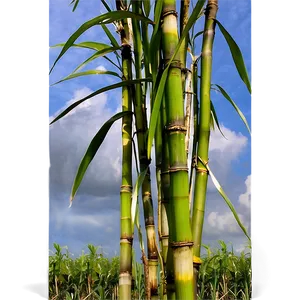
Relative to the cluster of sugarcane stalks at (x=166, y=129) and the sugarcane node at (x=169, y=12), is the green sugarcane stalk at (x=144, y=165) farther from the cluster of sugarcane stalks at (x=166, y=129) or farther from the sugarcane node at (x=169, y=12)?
the sugarcane node at (x=169, y=12)

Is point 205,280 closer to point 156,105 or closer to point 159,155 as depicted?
point 159,155

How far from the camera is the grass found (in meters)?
1.22

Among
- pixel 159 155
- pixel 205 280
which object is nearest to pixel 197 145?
pixel 159 155

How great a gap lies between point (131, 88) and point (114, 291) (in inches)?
28.0

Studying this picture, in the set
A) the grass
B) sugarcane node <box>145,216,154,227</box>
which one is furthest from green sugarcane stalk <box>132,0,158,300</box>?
the grass

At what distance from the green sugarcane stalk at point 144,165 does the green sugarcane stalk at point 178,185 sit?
7.2 inches

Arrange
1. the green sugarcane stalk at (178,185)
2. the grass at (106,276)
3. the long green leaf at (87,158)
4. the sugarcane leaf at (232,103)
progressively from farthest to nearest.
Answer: the grass at (106,276)
the sugarcane leaf at (232,103)
the long green leaf at (87,158)
the green sugarcane stalk at (178,185)

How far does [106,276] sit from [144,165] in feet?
2.11

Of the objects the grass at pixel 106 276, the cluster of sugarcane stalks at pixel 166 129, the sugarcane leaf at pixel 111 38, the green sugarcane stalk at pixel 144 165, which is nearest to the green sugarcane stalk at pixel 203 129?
the cluster of sugarcane stalks at pixel 166 129

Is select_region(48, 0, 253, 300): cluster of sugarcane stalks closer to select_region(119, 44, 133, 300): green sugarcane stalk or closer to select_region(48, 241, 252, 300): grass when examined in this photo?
select_region(119, 44, 133, 300): green sugarcane stalk

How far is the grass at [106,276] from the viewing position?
122 centimetres
